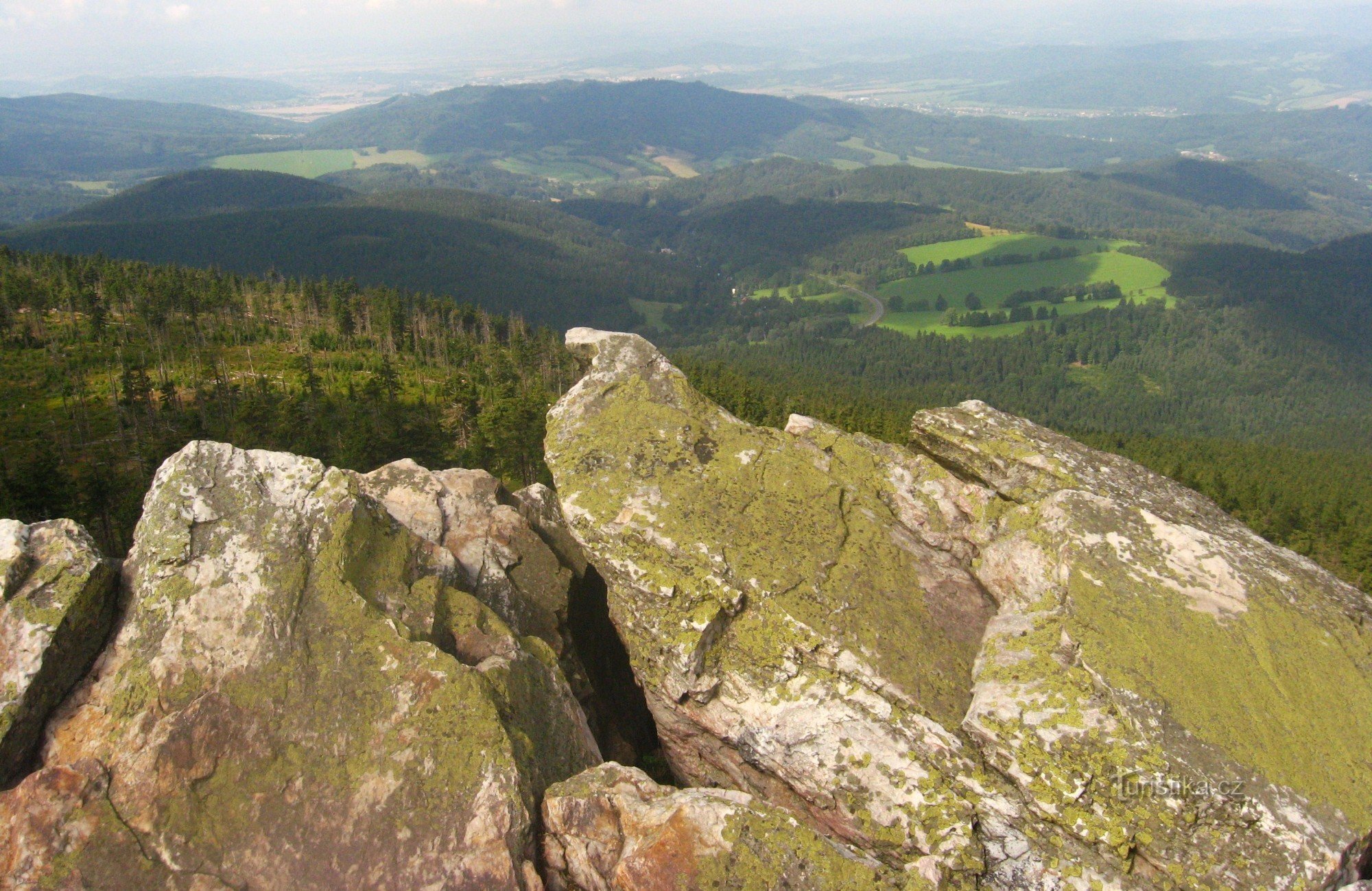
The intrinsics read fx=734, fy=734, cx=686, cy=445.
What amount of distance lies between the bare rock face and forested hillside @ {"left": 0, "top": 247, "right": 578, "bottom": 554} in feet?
115

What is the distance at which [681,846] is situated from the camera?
1047 cm

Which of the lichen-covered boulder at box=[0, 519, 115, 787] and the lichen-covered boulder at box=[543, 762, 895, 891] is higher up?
the lichen-covered boulder at box=[0, 519, 115, 787]

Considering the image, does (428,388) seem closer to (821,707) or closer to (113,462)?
(113,462)

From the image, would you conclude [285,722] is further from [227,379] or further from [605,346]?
[227,379]

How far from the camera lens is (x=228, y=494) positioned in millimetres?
13867

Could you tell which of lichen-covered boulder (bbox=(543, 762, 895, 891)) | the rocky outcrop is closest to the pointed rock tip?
the rocky outcrop

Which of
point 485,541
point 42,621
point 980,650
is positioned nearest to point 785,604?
point 980,650

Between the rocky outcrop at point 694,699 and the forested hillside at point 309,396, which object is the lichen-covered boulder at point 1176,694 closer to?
the rocky outcrop at point 694,699

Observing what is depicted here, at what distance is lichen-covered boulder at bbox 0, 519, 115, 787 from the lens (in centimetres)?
1096

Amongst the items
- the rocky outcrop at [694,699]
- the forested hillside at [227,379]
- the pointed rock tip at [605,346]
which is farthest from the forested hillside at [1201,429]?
the rocky outcrop at [694,699]

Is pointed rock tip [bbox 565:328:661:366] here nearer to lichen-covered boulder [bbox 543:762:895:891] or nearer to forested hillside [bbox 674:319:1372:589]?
lichen-covered boulder [bbox 543:762:895:891]

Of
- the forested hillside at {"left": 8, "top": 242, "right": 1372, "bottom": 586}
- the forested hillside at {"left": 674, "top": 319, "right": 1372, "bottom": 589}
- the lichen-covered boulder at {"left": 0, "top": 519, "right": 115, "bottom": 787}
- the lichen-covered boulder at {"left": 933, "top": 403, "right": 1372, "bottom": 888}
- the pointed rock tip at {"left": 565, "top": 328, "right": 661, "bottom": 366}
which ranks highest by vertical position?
the pointed rock tip at {"left": 565, "top": 328, "right": 661, "bottom": 366}

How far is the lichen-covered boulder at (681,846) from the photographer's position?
10180 millimetres

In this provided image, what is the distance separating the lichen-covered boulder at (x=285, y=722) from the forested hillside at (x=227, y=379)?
3135cm
